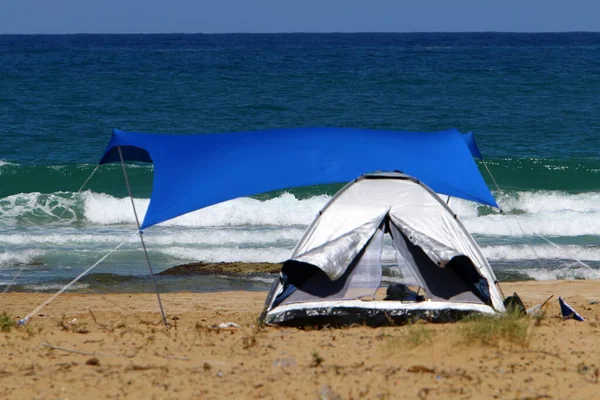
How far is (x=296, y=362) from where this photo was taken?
19.5ft

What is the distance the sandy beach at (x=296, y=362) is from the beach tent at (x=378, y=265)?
0.28 m

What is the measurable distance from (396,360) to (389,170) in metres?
2.81

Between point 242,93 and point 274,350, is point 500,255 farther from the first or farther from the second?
point 242,93

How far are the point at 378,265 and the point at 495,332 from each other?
1913 mm

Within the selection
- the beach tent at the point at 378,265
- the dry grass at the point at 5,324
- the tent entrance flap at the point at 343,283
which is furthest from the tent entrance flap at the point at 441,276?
the dry grass at the point at 5,324

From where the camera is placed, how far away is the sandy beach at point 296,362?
5.29 meters

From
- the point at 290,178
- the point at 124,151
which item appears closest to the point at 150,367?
the point at 290,178

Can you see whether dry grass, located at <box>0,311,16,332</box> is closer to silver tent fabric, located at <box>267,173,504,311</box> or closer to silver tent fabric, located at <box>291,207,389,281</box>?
silver tent fabric, located at <box>267,173,504,311</box>

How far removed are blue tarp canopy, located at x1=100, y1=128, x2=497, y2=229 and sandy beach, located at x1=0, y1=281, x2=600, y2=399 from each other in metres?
1.18

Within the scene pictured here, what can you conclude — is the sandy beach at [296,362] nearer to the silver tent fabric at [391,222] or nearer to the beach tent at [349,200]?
the beach tent at [349,200]

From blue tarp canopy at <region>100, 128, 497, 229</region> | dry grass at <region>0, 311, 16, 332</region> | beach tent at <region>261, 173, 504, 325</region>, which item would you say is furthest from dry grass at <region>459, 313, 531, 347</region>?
dry grass at <region>0, 311, 16, 332</region>

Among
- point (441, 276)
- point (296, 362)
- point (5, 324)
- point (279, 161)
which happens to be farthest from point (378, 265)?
point (5, 324)

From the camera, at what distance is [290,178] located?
313 inches

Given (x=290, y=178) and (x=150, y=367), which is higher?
(x=290, y=178)
